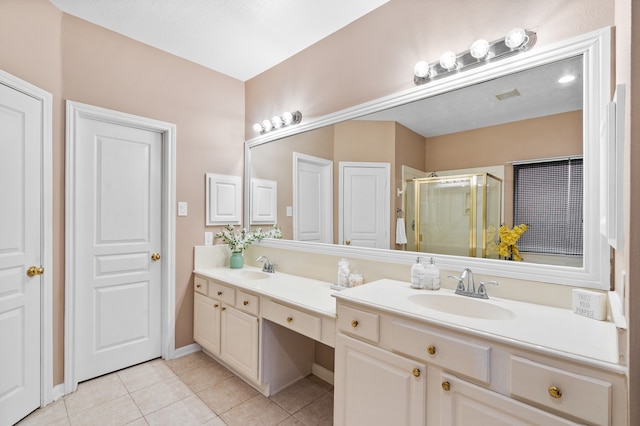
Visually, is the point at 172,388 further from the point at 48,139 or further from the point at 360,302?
the point at 48,139

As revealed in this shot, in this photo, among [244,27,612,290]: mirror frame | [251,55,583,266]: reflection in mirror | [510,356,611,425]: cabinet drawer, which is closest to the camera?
[510,356,611,425]: cabinet drawer

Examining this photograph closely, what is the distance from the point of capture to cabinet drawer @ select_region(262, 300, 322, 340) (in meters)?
1.69

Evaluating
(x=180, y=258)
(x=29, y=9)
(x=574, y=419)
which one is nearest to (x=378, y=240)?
(x=574, y=419)

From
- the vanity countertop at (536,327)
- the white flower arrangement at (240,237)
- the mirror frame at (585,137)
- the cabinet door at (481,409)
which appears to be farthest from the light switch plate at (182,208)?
the cabinet door at (481,409)

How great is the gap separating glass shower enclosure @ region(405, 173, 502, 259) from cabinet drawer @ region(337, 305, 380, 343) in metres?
0.60

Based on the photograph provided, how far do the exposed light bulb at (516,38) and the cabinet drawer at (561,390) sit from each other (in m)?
1.36

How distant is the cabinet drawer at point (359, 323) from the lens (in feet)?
4.51

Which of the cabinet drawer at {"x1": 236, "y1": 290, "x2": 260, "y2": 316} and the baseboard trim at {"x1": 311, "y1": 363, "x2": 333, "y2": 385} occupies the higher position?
the cabinet drawer at {"x1": 236, "y1": 290, "x2": 260, "y2": 316}

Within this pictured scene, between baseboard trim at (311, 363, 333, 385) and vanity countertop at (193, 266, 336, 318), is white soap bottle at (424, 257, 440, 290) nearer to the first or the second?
vanity countertop at (193, 266, 336, 318)

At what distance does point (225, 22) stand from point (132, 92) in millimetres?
961

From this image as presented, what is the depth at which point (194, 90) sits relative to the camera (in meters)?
2.79

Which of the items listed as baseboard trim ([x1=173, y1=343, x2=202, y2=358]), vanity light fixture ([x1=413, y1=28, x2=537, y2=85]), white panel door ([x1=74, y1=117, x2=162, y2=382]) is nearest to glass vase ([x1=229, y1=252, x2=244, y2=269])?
white panel door ([x1=74, y1=117, x2=162, y2=382])

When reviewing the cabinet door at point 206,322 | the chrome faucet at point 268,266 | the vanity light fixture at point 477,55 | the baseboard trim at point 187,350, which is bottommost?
the baseboard trim at point 187,350

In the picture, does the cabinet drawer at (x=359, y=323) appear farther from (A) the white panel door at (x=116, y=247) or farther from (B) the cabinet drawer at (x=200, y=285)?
(A) the white panel door at (x=116, y=247)
